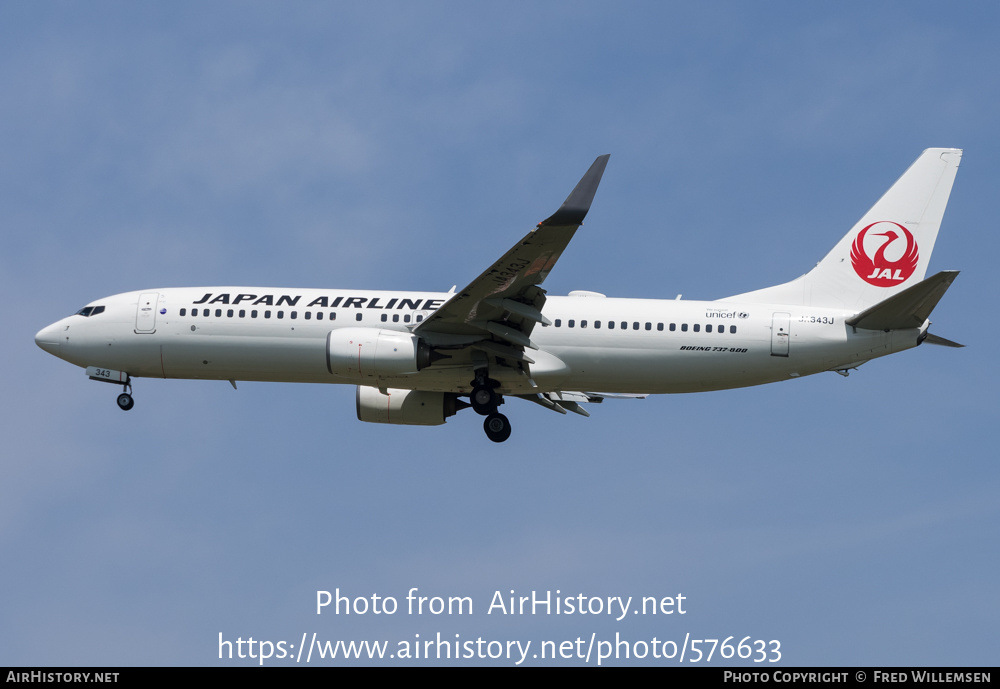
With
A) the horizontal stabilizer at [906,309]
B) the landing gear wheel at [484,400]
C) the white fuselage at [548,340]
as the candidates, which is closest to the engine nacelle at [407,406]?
the white fuselage at [548,340]

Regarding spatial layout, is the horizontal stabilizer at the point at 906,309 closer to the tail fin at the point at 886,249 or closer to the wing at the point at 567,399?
the tail fin at the point at 886,249

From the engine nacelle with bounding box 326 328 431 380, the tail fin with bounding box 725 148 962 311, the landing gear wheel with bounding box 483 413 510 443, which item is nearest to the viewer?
the engine nacelle with bounding box 326 328 431 380

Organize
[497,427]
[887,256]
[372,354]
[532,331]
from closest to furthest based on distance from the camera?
[372,354]
[532,331]
[497,427]
[887,256]

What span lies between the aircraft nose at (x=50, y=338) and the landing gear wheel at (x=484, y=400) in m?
13.6

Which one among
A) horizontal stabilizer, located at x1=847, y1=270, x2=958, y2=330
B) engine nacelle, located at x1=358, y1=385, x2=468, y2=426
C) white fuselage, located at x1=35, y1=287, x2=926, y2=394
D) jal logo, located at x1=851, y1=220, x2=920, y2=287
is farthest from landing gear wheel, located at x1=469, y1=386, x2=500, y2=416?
jal logo, located at x1=851, y1=220, x2=920, y2=287

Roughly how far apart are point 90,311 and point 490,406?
13.4 metres

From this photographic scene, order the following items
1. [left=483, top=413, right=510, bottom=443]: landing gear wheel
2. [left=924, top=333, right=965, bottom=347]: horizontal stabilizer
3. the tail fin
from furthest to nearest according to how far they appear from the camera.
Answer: the tail fin < [left=483, top=413, right=510, bottom=443]: landing gear wheel < [left=924, top=333, right=965, bottom=347]: horizontal stabilizer

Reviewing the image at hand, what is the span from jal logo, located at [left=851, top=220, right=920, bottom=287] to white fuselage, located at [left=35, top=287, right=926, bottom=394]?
7.96ft

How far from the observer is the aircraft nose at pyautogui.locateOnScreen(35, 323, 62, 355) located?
39.2 metres

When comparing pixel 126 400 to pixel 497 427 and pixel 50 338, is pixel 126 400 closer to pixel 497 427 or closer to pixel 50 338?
pixel 50 338

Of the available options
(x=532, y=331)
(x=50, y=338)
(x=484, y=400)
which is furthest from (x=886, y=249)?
(x=50, y=338)

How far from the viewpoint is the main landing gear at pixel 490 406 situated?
3656 cm

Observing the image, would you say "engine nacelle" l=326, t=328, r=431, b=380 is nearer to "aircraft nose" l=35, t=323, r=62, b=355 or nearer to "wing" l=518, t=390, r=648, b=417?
"wing" l=518, t=390, r=648, b=417

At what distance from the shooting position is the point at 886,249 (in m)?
38.1
